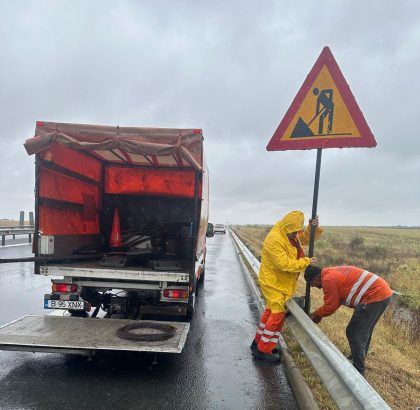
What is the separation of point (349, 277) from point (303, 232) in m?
1.25

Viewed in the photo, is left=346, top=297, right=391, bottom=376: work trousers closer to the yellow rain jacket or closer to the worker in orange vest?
the worker in orange vest

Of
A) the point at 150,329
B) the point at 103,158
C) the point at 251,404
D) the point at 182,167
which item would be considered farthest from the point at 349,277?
the point at 103,158

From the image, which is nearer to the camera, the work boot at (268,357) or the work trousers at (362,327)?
the work trousers at (362,327)

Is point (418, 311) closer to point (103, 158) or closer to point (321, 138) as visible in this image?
point (321, 138)

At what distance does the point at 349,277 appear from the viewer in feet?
15.0

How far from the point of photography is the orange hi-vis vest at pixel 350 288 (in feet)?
14.7

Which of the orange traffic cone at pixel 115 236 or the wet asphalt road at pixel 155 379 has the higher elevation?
the orange traffic cone at pixel 115 236

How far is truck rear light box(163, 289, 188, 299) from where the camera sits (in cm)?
573

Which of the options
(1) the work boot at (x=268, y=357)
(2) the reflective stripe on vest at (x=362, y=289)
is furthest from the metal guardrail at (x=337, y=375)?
(1) the work boot at (x=268, y=357)

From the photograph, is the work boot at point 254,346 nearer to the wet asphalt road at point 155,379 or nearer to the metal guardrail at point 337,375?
the wet asphalt road at point 155,379

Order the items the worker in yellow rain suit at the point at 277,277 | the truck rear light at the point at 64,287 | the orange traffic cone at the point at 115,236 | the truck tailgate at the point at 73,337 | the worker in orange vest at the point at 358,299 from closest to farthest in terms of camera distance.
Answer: the truck tailgate at the point at 73,337 → the worker in orange vest at the point at 358,299 → the worker in yellow rain suit at the point at 277,277 → the truck rear light at the point at 64,287 → the orange traffic cone at the point at 115,236

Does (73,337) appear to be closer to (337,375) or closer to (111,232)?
(337,375)

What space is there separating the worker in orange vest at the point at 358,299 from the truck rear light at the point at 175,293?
1952 mm

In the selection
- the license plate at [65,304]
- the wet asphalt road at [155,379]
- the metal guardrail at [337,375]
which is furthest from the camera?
the license plate at [65,304]
